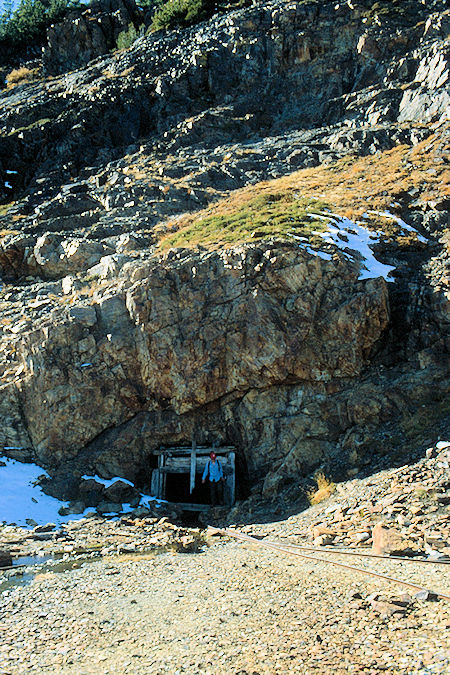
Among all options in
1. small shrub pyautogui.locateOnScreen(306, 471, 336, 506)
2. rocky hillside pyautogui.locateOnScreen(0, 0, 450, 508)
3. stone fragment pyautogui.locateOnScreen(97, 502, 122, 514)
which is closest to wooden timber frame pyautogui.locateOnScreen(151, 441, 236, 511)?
rocky hillside pyautogui.locateOnScreen(0, 0, 450, 508)

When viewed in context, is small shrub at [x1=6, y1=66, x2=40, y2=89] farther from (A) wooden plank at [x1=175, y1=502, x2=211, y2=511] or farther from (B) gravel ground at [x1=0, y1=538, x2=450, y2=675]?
(B) gravel ground at [x1=0, y1=538, x2=450, y2=675]

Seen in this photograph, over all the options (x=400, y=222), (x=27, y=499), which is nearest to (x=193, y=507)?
(x=27, y=499)

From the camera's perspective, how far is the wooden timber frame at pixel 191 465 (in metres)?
19.2

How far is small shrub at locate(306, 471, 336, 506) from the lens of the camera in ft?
50.4

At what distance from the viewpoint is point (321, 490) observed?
15.6 metres

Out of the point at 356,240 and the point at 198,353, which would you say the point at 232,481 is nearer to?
the point at 198,353

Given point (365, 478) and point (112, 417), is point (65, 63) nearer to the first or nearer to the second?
point (112, 417)

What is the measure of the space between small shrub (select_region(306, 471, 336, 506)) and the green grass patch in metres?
10.1

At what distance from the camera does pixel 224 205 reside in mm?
30547

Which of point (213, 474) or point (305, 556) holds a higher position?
point (305, 556)

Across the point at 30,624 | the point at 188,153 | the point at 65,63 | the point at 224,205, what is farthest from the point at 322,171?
the point at 65,63

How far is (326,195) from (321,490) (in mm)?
17822

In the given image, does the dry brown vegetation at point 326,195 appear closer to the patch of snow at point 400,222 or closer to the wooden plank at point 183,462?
the patch of snow at point 400,222

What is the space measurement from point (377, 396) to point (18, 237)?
78.0 feet
